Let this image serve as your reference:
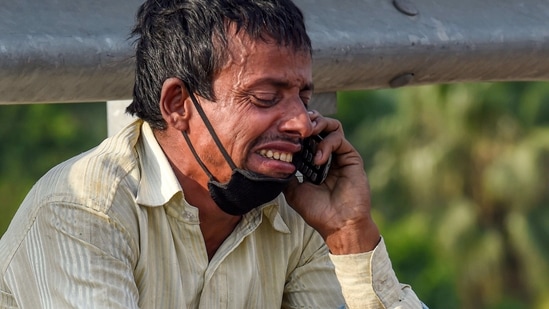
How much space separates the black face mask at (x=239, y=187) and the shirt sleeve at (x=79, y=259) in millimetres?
263

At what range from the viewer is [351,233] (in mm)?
3570

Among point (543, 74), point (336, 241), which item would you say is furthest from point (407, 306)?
point (543, 74)

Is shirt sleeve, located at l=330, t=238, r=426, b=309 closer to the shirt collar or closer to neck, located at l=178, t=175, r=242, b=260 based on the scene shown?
neck, located at l=178, t=175, r=242, b=260

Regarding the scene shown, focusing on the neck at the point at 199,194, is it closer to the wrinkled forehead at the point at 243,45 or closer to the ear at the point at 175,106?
the ear at the point at 175,106

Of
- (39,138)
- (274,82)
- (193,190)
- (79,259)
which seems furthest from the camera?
(39,138)

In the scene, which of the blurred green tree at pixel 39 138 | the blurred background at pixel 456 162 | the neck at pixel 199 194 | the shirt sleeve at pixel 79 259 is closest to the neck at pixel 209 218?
the neck at pixel 199 194

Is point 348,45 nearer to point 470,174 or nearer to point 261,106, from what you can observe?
point 261,106

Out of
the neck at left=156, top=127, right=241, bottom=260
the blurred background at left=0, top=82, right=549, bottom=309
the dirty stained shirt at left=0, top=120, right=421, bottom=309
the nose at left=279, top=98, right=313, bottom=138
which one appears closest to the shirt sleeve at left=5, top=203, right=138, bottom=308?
the dirty stained shirt at left=0, top=120, right=421, bottom=309

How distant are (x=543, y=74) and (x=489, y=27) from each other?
257mm

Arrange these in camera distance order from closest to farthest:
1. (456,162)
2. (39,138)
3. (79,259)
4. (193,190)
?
(79,259), (193,190), (39,138), (456,162)

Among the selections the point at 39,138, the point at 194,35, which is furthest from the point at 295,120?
the point at 39,138

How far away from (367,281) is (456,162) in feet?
69.4

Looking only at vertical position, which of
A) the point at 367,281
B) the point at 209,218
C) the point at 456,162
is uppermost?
the point at 209,218

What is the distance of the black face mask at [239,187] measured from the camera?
133 inches
